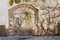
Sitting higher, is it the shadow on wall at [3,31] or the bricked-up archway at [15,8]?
the bricked-up archway at [15,8]

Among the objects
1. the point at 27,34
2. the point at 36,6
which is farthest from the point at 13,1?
the point at 27,34

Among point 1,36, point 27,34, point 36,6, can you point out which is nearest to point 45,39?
point 27,34

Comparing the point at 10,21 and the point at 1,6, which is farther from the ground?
the point at 1,6

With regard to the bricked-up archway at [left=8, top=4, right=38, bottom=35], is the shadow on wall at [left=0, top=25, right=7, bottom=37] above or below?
below

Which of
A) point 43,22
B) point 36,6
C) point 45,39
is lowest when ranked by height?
point 45,39

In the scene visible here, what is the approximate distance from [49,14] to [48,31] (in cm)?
26

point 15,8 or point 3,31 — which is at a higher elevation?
point 15,8

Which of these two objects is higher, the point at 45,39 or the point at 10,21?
the point at 10,21

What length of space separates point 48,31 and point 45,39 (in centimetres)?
13

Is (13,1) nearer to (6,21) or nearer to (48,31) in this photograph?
(6,21)

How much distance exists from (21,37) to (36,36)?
0.76 feet

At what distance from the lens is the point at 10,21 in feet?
7.52

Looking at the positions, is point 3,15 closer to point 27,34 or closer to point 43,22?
point 27,34

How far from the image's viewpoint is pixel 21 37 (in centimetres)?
228
